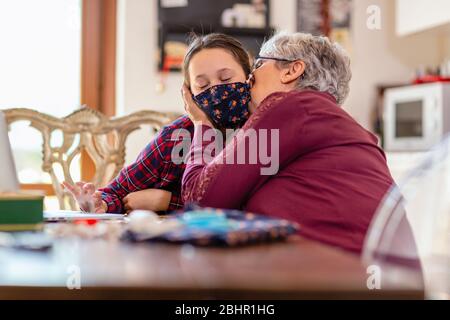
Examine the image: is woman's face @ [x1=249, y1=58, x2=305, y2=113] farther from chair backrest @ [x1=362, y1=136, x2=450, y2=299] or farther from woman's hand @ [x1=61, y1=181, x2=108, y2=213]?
chair backrest @ [x1=362, y1=136, x2=450, y2=299]

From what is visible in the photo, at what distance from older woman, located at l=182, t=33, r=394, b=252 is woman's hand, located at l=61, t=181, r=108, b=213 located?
251 mm

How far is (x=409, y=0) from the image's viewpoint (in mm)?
3975

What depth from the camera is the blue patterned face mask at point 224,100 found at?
5.11 ft

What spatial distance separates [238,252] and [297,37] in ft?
3.02

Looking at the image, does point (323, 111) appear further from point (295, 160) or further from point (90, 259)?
point (90, 259)

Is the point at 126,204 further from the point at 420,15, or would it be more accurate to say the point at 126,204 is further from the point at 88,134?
the point at 420,15

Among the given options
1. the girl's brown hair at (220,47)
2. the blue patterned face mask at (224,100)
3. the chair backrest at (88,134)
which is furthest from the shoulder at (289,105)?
the chair backrest at (88,134)

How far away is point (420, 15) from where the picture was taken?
12.7 feet

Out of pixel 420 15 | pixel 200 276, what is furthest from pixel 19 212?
pixel 420 15

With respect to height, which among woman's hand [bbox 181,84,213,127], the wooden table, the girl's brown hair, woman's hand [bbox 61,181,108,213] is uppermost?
the girl's brown hair

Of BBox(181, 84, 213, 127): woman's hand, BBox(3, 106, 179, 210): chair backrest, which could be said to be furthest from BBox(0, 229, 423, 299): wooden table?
Answer: BBox(3, 106, 179, 210): chair backrest

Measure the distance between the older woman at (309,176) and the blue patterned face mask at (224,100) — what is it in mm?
265

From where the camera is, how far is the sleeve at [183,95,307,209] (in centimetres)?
115

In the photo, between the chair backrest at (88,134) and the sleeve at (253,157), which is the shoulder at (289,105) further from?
the chair backrest at (88,134)
